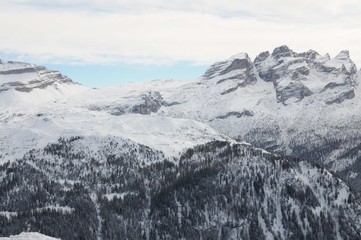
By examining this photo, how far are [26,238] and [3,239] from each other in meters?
6.74

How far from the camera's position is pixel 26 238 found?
7687 inches

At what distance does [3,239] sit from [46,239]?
40.9 feet

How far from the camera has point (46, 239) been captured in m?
197

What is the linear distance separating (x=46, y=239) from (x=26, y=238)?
582 centimetres

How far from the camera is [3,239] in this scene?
195000 mm
